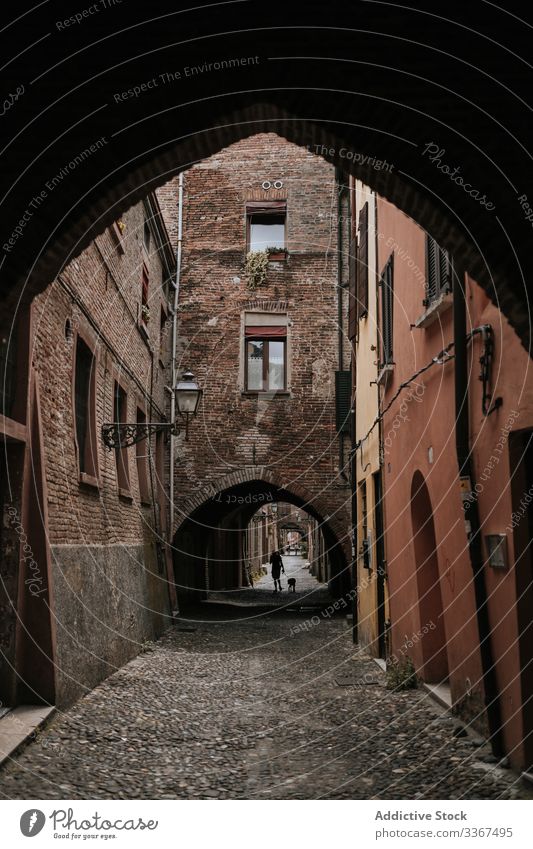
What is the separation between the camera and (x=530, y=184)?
14.8 feet

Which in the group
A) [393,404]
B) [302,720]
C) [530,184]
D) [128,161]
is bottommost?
[302,720]

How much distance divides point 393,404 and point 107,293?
4193mm

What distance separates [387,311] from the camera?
1012 cm

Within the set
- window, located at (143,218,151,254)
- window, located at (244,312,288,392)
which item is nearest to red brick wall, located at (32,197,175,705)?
window, located at (143,218,151,254)

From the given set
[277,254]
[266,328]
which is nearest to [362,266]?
[266,328]

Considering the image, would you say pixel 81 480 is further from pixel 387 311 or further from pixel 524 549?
pixel 524 549

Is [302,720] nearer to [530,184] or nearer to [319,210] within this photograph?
[530,184]

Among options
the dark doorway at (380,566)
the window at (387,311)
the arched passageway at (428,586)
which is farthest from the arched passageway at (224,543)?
the arched passageway at (428,586)

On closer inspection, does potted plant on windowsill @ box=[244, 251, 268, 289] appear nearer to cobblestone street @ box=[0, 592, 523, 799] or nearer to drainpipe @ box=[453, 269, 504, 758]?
cobblestone street @ box=[0, 592, 523, 799]

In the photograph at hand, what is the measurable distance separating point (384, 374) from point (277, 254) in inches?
362

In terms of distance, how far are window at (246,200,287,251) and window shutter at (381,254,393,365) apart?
8.65 meters

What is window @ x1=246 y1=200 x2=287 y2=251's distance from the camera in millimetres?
18734

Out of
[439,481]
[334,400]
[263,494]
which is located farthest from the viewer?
[263,494]

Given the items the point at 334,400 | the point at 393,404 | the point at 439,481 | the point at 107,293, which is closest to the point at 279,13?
the point at 439,481
